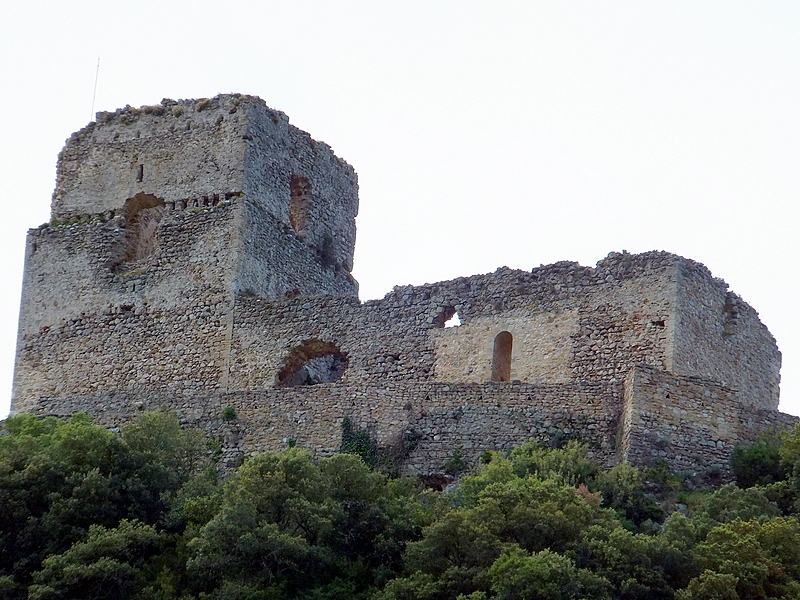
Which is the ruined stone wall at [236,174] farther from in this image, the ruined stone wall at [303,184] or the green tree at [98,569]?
the green tree at [98,569]

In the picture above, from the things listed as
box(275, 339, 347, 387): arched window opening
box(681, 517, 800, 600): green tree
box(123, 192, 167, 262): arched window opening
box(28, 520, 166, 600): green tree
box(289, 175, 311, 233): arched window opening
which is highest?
box(289, 175, 311, 233): arched window opening

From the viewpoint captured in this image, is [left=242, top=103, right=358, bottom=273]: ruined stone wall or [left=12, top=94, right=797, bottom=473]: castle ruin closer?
[left=12, top=94, right=797, bottom=473]: castle ruin

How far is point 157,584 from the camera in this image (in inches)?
1015

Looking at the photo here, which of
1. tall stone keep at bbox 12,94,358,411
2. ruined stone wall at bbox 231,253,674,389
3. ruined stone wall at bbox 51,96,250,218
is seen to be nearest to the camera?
ruined stone wall at bbox 231,253,674,389

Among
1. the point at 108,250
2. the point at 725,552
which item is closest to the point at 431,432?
the point at 725,552

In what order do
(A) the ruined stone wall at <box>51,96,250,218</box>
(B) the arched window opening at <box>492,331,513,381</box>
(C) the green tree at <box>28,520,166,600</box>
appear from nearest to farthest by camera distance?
(C) the green tree at <box>28,520,166,600</box>
(B) the arched window opening at <box>492,331,513,381</box>
(A) the ruined stone wall at <box>51,96,250,218</box>

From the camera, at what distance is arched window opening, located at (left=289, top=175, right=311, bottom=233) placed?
37.4m

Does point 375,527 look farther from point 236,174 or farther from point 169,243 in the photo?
point 236,174

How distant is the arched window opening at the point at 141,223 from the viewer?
36594 mm

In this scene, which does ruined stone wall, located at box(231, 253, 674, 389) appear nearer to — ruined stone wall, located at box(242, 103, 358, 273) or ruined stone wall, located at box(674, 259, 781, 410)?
ruined stone wall, located at box(674, 259, 781, 410)

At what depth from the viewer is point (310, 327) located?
3344 centimetres

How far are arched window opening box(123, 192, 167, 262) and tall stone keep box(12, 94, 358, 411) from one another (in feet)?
0.10

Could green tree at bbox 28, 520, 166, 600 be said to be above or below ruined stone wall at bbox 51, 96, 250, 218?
below

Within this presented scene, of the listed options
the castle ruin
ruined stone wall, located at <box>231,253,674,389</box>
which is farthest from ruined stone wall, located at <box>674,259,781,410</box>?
ruined stone wall, located at <box>231,253,674,389</box>
